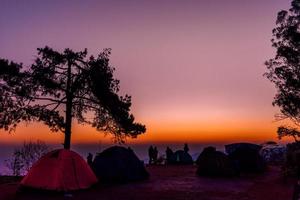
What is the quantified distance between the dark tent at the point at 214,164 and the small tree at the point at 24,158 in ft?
52.4

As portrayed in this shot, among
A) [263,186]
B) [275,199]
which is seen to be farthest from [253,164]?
[275,199]

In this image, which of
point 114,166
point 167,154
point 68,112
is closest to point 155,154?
point 167,154

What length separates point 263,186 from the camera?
2284 cm

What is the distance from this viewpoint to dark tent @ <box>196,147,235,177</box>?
2819 centimetres

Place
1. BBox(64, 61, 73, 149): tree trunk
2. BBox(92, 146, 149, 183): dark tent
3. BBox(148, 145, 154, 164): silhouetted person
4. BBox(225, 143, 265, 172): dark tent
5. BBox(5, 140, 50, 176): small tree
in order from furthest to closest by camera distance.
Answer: BBox(148, 145, 154, 164): silhouetted person
BBox(5, 140, 50, 176): small tree
BBox(225, 143, 265, 172): dark tent
BBox(64, 61, 73, 149): tree trunk
BBox(92, 146, 149, 183): dark tent

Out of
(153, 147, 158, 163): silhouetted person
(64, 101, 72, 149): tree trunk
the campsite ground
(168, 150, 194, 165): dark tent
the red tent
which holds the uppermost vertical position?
(64, 101, 72, 149): tree trunk

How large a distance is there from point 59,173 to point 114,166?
4.86 m

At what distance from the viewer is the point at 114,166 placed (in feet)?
76.9

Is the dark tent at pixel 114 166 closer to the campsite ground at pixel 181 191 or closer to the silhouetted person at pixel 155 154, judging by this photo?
the campsite ground at pixel 181 191

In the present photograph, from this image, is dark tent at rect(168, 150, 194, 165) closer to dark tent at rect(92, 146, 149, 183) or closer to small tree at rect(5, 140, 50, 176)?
small tree at rect(5, 140, 50, 176)

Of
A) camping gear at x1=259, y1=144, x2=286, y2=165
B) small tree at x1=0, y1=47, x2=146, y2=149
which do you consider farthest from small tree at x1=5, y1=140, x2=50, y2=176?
camping gear at x1=259, y1=144, x2=286, y2=165

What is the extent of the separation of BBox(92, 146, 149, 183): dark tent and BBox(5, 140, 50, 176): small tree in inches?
568

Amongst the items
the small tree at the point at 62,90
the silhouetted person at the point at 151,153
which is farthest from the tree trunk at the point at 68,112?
the silhouetted person at the point at 151,153

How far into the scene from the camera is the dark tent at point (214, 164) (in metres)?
28.2
